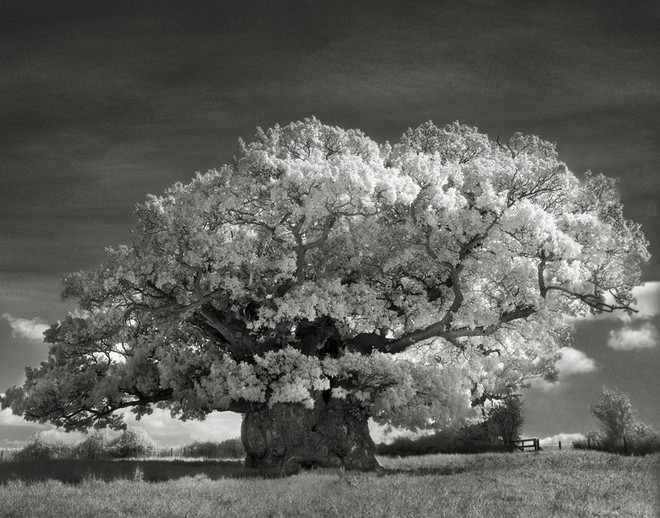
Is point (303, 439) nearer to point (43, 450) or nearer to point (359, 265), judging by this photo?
point (359, 265)

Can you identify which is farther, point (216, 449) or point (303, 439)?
point (216, 449)

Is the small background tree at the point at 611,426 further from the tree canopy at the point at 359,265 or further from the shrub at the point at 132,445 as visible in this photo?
the shrub at the point at 132,445

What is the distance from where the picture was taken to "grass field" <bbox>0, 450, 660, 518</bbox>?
39.9 feet

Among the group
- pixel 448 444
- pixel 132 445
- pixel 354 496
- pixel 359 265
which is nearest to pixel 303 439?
pixel 359 265

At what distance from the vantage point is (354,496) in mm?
14508

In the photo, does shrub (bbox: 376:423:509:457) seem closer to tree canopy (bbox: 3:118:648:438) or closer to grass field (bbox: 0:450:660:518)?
tree canopy (bbox: 3:118:648:438)

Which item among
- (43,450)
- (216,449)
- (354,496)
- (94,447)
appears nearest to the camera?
(354,496)

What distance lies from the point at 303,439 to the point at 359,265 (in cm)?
643

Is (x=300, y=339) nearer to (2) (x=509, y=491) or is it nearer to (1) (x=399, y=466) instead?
(1) (x=399, y=466)

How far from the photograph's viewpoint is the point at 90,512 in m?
12.0

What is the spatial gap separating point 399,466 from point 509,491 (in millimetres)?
12091

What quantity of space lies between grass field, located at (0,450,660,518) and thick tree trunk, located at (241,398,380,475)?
11.1 ft

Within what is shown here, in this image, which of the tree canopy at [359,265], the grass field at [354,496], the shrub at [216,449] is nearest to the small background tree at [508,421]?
the shrub at [216,449]

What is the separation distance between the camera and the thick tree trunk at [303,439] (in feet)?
76.6
